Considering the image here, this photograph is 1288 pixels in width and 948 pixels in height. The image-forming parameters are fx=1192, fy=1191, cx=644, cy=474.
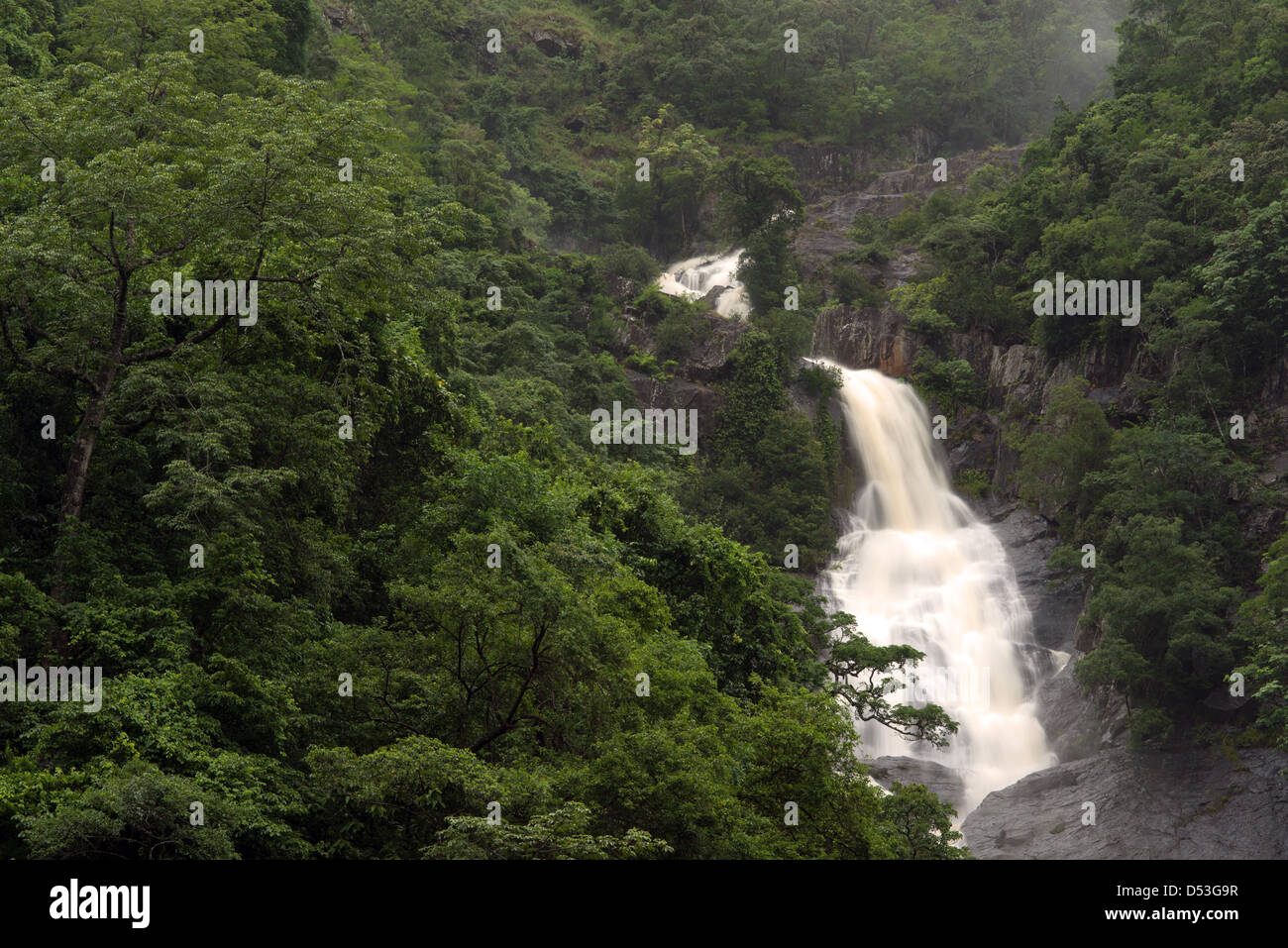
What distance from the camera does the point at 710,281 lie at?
2270 inches

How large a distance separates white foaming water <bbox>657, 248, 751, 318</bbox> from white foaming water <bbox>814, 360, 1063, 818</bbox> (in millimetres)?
5430

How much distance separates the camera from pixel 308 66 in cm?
4381

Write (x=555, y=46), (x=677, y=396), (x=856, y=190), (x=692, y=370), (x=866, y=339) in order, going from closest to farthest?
(x=677, y=396) < (x=692, y=370) < (x=866, y=339) < (x=856, y=190) < (x=555, y=46)

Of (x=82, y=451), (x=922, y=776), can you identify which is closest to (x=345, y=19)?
(x=922, y=776)

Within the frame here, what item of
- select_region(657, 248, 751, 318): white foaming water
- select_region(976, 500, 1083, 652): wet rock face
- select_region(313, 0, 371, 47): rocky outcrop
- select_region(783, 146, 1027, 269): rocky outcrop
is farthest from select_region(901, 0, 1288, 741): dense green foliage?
select_region(313, 0, 371, 47): rocky outcrop

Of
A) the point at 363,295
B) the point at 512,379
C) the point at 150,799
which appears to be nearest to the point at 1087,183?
the point at 512,379

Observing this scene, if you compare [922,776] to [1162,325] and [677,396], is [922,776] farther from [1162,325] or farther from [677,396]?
[677,396]

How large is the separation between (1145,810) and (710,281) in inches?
1358

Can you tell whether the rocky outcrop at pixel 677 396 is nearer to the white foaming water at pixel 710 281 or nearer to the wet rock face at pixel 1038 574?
the white foaming water at pixel 710 281

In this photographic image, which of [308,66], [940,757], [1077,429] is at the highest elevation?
[308,66]

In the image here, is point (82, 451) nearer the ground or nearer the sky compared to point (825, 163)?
nearer the ground
